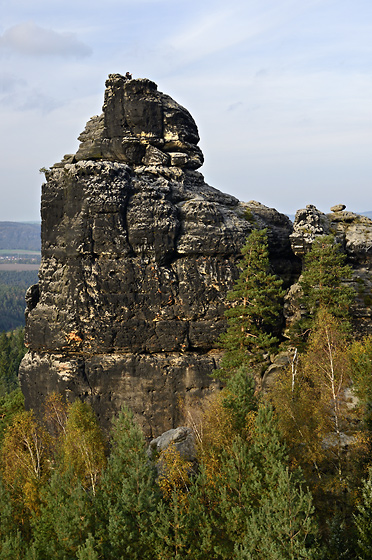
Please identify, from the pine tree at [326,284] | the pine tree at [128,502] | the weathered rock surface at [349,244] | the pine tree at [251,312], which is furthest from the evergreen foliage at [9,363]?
the pine tree at [128,502]

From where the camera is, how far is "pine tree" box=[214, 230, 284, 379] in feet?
170

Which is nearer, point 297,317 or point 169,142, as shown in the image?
point 297,317

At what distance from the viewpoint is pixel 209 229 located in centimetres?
5716

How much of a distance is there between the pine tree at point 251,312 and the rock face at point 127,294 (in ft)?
9.39

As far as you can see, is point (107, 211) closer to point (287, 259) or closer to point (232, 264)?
point (232, 264)

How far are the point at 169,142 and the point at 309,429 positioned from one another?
3892 cm

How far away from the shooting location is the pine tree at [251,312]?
51.9 m

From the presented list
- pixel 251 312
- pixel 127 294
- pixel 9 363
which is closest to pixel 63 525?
pixel 127 294

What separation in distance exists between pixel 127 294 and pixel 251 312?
42.0ft

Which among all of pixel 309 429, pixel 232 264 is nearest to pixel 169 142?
pixel 232 264

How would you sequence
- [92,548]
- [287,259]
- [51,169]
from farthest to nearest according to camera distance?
[287,259]
[51,169]
[92,548]

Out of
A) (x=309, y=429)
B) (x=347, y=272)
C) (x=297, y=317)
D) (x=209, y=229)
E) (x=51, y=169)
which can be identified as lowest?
(x=309, y=429)

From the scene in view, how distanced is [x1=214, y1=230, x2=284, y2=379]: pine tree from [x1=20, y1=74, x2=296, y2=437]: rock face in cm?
286

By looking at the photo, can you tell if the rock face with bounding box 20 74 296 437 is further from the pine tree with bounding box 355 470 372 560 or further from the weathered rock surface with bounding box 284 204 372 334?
the pine tree with bounding box 355 470 372 560
